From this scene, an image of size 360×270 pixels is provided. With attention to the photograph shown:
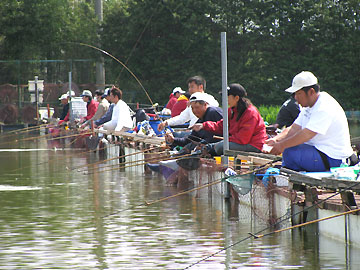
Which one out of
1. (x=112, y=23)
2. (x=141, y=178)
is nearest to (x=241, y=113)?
(x=141, y=178)

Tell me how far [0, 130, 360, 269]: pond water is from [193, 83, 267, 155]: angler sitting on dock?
0.75 metres

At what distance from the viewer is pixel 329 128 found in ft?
29.4

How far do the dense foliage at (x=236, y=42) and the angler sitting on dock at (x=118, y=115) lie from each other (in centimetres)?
1958

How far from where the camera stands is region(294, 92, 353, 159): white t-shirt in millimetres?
8852

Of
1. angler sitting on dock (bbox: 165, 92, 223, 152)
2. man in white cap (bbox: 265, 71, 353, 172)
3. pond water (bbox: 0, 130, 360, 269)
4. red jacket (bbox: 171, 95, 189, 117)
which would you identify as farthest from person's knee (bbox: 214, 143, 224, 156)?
red jacket (bbox: 171, 95, 189, 117)

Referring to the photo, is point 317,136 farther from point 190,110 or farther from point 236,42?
point 236,42

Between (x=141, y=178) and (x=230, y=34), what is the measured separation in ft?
86.6

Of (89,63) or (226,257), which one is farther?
(89,63)

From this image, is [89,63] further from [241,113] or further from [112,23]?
[241,113]

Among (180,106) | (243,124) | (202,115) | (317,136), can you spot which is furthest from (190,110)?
(317,136)

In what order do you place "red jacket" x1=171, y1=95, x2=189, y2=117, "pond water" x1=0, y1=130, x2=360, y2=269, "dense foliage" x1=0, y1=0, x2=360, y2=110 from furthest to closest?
"dense foliage" x1=0, y1=0, x2=360, y2=110 → "red jacket" x1=171, y1=95, x2=189, y2=117 → "pond water" x1=0, y1=130, x2=360, y2=269

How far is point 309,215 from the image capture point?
8930 millimetres

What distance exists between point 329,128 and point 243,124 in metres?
2.50

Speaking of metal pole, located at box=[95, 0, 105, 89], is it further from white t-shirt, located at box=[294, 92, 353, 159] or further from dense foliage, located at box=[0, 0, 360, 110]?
white t-shirt, located at box=[294, 92, 353, 159]
